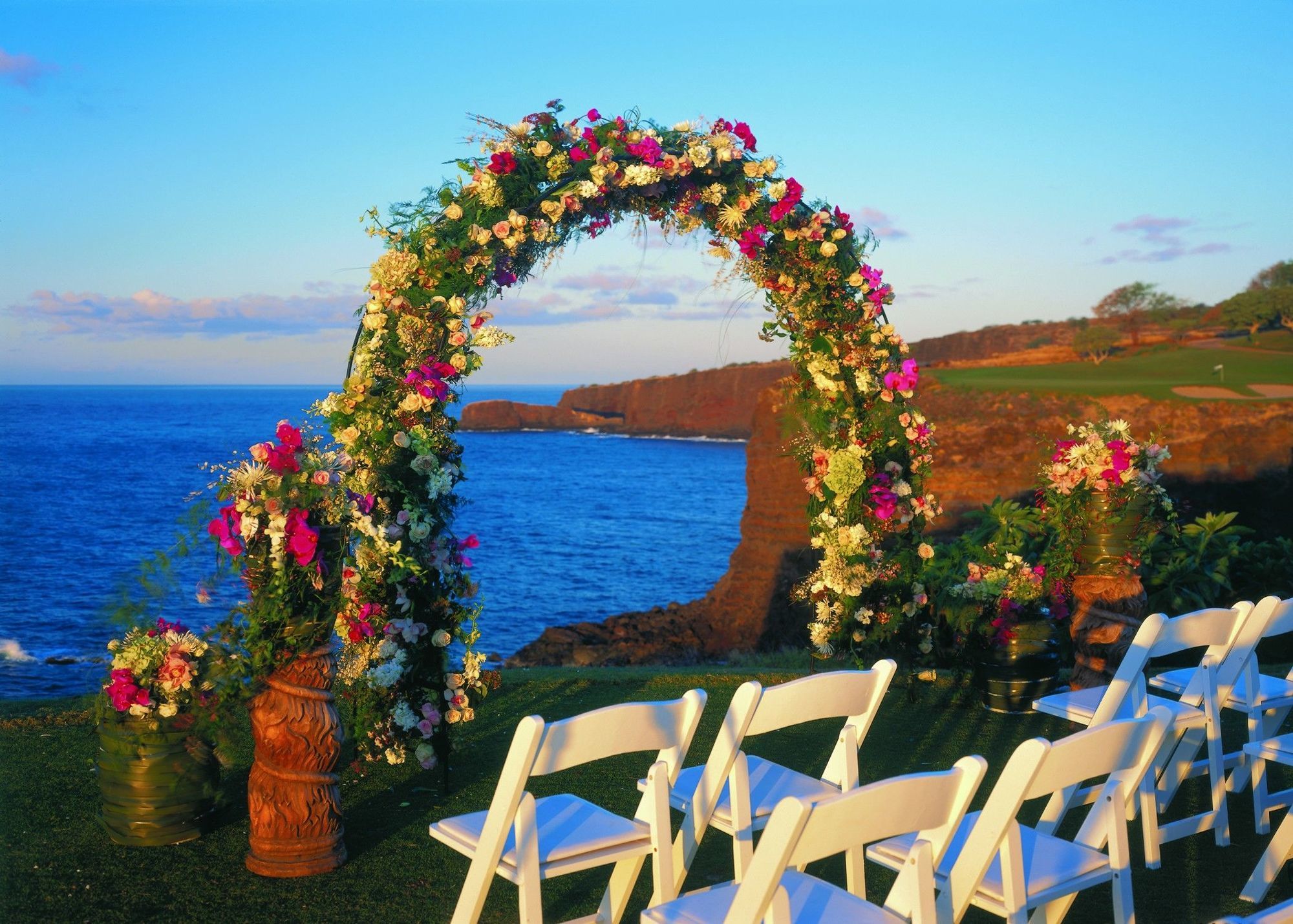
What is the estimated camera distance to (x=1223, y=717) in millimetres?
6258

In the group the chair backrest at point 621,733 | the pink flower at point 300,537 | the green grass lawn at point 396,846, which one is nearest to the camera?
the chair backrest at point 621,733

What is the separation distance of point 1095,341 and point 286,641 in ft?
118

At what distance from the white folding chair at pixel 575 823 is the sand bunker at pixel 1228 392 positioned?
21.0 m

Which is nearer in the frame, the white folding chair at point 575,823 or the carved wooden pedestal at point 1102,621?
the white folding chair at point 575,823

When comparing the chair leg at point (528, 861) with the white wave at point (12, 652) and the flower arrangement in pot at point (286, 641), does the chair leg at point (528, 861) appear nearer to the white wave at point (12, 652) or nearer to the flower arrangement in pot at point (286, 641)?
the flower arrangement in pot at point (286, 641)

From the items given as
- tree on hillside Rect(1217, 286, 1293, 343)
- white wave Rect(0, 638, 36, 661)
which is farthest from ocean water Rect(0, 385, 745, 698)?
tree on hillside Rect(1217, 286, 1293, 343)

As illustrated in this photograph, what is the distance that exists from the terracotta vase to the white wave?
1668 cm

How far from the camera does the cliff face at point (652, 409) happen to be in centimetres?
10150

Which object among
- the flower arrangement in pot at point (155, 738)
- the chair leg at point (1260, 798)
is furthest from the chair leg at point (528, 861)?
the chair leg at point (1260, 798)

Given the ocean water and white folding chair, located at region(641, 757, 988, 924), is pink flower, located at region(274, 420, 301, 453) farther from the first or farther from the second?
white folding chair, located at region(641, 757, 988, 924)

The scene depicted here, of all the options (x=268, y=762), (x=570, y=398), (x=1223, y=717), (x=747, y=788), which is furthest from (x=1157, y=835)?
(x=570, y=398)

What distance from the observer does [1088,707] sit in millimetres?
4453

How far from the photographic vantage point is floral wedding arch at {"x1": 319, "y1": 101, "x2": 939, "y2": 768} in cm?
508

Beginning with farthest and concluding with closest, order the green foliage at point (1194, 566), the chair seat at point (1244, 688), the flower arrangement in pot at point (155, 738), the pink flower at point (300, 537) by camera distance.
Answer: the green foliage at point (1194, 566), the chair seat at point (1244, 688), the flower arrangement in pot at point (155, 738), the pink flower at point (300, 537)
